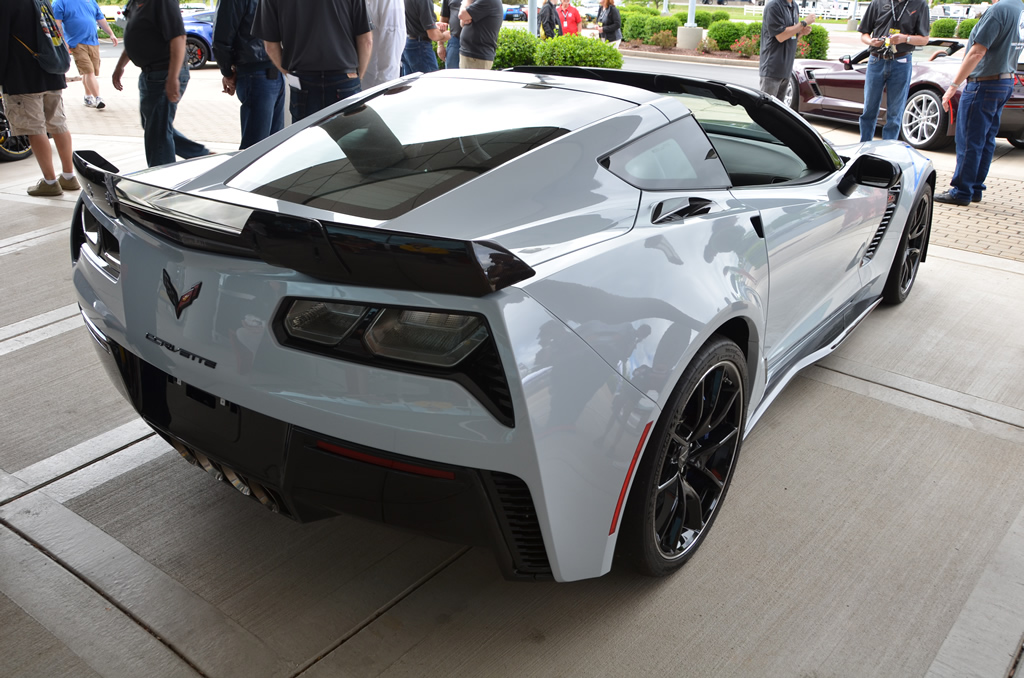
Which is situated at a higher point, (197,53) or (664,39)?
(197,53)

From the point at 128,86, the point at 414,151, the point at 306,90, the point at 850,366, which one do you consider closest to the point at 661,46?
the point at 128,86

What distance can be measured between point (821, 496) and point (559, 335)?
1.60m

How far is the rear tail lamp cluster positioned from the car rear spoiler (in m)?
0.07

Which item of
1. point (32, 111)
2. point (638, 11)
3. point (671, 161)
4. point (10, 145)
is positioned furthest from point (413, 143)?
point (638, 11)

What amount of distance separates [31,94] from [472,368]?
6325mm

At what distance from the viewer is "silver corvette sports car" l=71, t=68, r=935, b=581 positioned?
176 centimetres

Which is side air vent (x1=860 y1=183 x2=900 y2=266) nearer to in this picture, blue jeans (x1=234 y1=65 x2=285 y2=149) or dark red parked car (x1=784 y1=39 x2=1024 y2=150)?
blue jeans (x1=234 y1=65 x2=285 y2=149)

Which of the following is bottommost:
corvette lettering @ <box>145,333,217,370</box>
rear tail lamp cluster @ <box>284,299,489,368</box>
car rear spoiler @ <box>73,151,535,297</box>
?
corvette lettering @ <box>145,333,217,370</box>

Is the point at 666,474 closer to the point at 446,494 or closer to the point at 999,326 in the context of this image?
the point at 446,494

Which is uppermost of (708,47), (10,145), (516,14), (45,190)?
(516,14)

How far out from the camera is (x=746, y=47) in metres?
21.7

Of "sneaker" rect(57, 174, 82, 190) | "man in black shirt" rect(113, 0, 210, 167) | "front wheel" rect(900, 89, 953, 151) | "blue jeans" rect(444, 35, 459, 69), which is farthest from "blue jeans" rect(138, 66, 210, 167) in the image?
"front wheel" rect(900, 89, 953, 151)

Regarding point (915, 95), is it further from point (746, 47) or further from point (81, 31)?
point (746, 47)

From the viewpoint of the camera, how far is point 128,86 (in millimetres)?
13797
